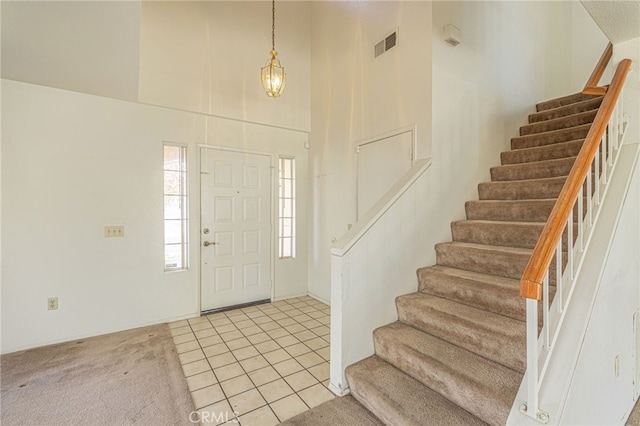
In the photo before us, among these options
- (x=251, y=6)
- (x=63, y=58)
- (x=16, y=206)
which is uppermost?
(x=251, y=6)

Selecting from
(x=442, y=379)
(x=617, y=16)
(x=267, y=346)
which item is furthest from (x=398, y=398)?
(x=617, y=16)

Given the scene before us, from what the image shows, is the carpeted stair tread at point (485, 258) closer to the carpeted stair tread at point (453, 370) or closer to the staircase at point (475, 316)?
the staircase at point (475, 316)

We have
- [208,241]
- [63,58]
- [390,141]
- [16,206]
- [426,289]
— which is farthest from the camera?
[208,241]

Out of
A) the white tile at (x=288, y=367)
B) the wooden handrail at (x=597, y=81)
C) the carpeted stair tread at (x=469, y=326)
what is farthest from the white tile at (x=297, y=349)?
the wooden handrail at (x=597, y=81)

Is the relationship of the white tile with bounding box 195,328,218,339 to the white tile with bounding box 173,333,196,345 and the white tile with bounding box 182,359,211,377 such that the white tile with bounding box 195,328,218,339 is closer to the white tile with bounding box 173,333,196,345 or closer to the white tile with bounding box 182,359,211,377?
the white tile with bounding box 173,333,196,345

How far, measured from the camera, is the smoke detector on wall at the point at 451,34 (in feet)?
8.46

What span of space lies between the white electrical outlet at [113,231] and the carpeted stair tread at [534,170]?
164 inches

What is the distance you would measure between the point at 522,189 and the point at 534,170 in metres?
0.30

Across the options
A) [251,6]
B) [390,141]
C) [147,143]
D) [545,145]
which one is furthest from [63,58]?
[545,145]

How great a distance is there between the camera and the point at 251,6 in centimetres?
377

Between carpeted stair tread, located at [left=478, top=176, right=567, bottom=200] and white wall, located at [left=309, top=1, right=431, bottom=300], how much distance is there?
918 millimetres

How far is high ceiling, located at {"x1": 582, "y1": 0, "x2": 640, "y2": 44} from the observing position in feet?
5.51

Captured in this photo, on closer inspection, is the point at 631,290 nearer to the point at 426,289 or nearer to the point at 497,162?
the point at 426,289

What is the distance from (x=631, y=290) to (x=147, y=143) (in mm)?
4337
